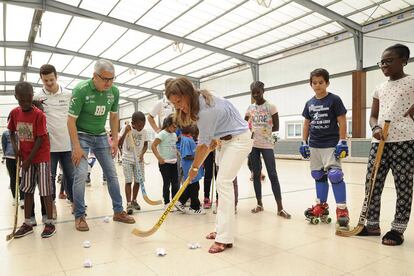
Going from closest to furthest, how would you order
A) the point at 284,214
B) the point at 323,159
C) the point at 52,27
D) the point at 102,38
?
the point at 323,159 → the point at 284,214 → the point at 52,27 → the point at 102,38

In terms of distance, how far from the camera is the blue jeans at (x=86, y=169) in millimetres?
2973

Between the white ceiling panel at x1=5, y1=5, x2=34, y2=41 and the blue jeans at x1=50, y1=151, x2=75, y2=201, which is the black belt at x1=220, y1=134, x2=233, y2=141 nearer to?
the blue jeans at x1=50, y1=151, x2=75, y2=201

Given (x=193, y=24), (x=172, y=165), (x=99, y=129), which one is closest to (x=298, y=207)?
(x=172, y=165)

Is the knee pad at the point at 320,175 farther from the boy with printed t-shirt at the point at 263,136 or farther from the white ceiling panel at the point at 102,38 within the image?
the white ceiling panel at the point at 102,38

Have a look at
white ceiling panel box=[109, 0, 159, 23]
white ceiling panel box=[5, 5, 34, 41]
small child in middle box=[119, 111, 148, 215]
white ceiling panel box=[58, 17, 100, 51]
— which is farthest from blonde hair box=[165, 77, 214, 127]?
white ceiling panel box=[5, 5, 34, 41]

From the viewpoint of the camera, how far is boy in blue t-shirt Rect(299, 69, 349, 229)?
2820 mm

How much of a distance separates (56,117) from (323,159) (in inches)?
107

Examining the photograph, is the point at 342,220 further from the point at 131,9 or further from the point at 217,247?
the point at 131,9

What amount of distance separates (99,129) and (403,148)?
2647 millimetres

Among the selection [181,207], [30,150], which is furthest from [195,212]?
[30,150]

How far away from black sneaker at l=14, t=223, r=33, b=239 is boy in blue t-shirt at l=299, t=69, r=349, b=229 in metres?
2.54

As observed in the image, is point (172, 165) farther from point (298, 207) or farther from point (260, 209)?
point (298, 207)

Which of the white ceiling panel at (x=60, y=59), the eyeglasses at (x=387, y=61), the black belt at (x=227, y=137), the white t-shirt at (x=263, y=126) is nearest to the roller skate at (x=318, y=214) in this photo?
the white t-shirt at (x=263, y=126)

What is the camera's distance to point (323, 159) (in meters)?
2.96
